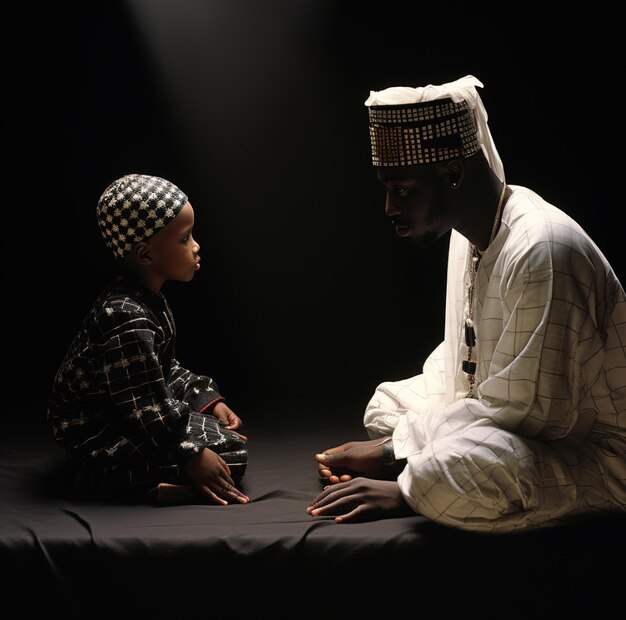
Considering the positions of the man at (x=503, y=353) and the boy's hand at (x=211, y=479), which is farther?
the boy's hand at (x=211, y=479)

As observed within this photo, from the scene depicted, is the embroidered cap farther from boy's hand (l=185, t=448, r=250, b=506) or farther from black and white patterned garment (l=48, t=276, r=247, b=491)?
boy's hand (l=185, t=448, r=250, b=506)

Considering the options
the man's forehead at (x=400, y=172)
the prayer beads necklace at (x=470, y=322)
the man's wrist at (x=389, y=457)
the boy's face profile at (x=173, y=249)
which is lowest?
the man's wrist at (x=389, y=457)

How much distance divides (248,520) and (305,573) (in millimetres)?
220

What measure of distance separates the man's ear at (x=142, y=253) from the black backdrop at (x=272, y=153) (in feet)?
3.12

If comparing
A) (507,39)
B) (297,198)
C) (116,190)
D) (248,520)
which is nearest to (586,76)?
(507,39)

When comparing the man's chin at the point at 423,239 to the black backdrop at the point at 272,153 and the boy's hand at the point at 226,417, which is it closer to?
the boy's hand at the point at 226,417

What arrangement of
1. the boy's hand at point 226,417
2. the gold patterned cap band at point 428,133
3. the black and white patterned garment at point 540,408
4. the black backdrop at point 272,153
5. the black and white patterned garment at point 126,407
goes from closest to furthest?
the black and white patterned garment at point 540,408 → the gold patterned cap band at point 428,133 → the black and white patterned garment at point 126,407 → the boy's hand at point 226,417 → the black backdrop at point 272,153

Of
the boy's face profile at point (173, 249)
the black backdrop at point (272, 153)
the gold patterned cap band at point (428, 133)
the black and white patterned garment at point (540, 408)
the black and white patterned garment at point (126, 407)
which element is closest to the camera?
the black and white patterned garment at point (540, 408)

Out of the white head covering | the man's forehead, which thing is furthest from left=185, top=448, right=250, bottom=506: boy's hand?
the white head covering

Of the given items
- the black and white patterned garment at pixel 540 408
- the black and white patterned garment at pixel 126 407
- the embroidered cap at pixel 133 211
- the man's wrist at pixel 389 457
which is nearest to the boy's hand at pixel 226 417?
the black and white patterned garment at pixel 126 407

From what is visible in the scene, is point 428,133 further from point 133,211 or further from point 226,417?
point 226,417

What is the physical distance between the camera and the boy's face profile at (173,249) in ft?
9.83

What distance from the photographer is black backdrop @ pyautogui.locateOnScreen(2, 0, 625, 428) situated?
4004 millimetres

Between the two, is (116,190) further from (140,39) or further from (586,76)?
(586,76)
